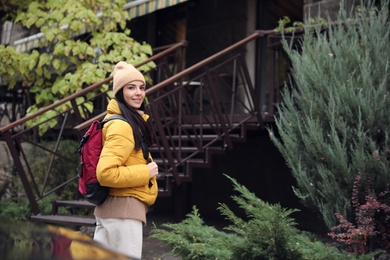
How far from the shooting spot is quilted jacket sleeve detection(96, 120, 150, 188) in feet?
13.5

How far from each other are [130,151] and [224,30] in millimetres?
7637

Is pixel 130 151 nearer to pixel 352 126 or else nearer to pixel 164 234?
pixel 164 234

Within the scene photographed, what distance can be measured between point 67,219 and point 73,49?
2.69 meters

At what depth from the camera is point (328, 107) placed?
6602 mm

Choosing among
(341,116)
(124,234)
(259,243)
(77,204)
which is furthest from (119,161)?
(77,204)

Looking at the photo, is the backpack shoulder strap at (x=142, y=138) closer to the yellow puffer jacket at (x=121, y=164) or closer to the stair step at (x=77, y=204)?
the yellow puffer jacket at (x=121, y=164)

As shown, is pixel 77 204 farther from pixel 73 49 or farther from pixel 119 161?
pixel 119 161

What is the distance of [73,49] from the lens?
9.27 metres

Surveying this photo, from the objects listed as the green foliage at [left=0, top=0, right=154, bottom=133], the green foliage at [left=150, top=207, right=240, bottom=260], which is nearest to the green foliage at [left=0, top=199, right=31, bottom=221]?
the green foliage at [left=0, top=0, right=154, bottom=133]

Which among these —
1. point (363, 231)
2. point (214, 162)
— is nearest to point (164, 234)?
point (363, 231)

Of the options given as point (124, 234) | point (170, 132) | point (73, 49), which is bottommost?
point (124, 234)

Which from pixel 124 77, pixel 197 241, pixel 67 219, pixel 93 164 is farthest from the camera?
pixel 67 219

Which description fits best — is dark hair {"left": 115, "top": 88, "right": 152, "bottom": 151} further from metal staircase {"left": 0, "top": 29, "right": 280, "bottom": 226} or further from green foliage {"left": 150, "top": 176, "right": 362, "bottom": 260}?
metal staircase {"left": 0, "top": 29, "right": 280, "bottom": 226}

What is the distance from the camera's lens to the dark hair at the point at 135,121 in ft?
14.1
